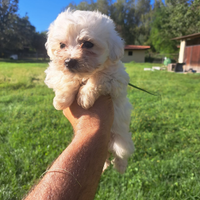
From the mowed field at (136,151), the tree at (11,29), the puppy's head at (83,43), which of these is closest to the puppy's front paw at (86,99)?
the puppy's head at (83,43)

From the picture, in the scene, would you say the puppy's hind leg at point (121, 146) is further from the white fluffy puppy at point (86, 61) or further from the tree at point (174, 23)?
→ the tree at point (174, 23)

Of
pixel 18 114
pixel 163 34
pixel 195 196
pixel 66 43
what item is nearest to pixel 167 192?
pixel 195 196

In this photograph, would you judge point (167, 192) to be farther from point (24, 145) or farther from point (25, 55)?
point (25, 55)

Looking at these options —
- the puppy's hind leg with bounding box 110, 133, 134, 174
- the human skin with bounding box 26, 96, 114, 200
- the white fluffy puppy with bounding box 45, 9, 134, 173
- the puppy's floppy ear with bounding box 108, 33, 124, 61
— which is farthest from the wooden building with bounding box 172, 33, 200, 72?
the human skin with bounding box 26, 96, 114, 200

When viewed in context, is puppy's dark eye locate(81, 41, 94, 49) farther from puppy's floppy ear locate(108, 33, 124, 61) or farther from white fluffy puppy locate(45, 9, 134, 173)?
puppy's floppy ear locate(108, 33, 124, 61)

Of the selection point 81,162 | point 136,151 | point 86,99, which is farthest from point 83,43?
point 136,151

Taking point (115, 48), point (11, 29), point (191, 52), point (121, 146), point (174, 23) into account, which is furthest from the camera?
point (11, 29)

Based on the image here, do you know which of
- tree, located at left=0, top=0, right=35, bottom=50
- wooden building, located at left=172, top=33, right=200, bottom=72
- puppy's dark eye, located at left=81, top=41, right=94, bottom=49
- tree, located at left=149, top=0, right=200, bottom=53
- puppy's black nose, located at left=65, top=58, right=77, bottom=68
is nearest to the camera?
puppy's black nose, located at left=65, top=58, right=77, bottom=68

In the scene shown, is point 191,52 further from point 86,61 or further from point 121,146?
point 86,61
